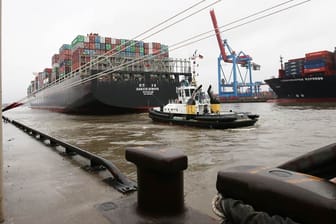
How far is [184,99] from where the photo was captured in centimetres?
1655

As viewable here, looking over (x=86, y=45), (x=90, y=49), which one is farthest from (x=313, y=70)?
(x=86, y=45)

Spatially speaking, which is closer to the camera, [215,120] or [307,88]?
[215,120]

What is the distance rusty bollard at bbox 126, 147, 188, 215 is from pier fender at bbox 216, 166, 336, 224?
2.47ft

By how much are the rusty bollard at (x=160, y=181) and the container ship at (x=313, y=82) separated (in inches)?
1603

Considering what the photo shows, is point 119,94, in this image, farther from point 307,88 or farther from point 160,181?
point 307,88

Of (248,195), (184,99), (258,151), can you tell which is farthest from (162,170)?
(184,99)

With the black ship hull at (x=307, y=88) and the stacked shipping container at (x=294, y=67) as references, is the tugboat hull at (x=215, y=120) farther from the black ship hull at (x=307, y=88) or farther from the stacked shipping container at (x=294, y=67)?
the stacked shipping container at (x=294, y=67)

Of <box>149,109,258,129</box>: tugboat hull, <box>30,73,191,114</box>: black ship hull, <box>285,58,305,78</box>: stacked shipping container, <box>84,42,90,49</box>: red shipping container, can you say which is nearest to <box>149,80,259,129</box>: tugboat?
<box>149,109,258,129</box>: tugboat hull

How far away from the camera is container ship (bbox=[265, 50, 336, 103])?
36312 mm

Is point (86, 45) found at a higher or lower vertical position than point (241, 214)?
higher

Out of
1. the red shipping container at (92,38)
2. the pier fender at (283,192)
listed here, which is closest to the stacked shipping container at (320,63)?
the red shipping container at (92,38)

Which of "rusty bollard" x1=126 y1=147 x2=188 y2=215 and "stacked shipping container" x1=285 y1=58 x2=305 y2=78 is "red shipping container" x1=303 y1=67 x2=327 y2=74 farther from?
"rusty bollard" x1=126 y1=147 x2=188 y2=215

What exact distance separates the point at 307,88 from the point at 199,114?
3064 centimetres

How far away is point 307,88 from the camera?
125 feet
